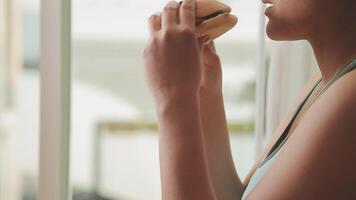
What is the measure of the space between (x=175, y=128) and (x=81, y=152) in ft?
2.32

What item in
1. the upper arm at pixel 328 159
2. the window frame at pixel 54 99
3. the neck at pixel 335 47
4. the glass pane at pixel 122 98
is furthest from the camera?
the glass pane at pixel 122 98

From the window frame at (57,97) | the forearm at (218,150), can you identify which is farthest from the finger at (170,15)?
the window frame at (57,97)

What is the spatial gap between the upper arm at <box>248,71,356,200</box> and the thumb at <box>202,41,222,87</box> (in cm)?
31

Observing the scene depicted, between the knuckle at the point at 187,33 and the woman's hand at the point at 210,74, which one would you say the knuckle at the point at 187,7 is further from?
the woman's hand at the point at 210,74

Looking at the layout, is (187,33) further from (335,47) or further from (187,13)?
(335,47)

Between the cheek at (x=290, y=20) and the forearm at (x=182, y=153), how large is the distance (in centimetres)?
15

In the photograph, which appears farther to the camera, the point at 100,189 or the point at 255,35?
the point at 100,189

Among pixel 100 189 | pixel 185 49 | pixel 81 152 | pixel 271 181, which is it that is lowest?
pixel 100 189

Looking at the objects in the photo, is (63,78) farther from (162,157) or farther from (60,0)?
(162,157)

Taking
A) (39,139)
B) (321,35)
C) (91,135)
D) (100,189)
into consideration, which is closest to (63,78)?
(39,139)

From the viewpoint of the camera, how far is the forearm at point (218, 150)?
2.72 feet

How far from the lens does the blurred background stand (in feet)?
3.60

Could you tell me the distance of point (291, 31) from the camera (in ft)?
2.09

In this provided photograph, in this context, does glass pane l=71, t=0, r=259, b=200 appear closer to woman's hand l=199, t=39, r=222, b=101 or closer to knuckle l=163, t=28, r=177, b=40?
woman's hand l=199, t=39, r=222, b=101
